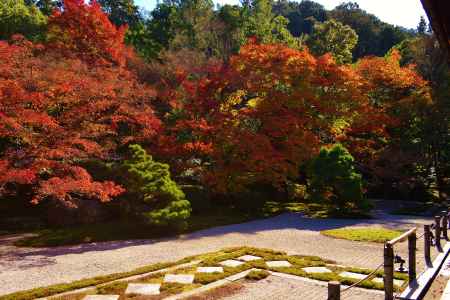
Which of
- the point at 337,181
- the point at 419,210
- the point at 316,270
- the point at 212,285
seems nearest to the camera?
the point at 212,285

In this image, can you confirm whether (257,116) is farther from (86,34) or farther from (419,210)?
(419,210)

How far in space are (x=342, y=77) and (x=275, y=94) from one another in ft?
14.1

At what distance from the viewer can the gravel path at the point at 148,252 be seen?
7945 millimetres

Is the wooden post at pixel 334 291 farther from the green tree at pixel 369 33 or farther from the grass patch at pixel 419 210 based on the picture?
the green tree at pixel 369 33

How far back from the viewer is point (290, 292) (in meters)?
6.56

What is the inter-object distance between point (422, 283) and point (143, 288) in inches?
190

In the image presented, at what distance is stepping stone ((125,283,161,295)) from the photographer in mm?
6555

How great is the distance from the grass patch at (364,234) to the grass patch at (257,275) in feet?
16.2

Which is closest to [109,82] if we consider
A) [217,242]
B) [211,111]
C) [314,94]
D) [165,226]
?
[211,111]

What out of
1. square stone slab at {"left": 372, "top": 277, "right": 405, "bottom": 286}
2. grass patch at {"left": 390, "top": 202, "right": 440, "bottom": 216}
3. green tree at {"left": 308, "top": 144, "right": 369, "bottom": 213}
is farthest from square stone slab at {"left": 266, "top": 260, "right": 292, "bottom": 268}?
grass patch at {"left": 390, "top": 202, "right": 440, "bottom": 216}

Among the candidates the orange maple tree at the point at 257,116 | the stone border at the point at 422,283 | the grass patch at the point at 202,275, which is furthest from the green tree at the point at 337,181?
the stone border at the point at 422,283

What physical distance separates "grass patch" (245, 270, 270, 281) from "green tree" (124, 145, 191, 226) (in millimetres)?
4838

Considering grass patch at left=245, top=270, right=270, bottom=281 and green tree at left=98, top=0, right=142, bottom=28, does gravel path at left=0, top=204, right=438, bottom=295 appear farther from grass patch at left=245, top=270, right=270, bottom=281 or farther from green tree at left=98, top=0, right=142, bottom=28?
green tree at left=98, top=0, right=142, bottom=28

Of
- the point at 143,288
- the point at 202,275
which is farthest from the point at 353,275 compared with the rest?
the point at 143,288
